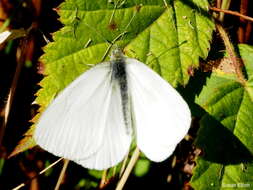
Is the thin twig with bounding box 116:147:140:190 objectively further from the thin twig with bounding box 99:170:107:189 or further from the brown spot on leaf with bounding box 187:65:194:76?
the brown spot on leaf with bounding box 187:65:194:76

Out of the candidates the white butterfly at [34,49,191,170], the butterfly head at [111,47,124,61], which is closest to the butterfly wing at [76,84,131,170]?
the white butterfly at [34,49,191,170]

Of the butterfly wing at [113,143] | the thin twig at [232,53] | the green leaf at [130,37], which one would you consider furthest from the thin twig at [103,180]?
the thin twig at [232,53]

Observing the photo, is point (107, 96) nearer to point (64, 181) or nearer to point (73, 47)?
point (73, 47)

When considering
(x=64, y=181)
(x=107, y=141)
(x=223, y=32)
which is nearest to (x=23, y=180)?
(x=64, y=181)

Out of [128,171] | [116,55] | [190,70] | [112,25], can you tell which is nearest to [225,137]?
[190,70]

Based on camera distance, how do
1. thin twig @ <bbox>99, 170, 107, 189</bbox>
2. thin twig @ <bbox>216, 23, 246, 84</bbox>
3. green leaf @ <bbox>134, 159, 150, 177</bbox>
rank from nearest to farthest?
1. thin twig @ <bbox>216, 23, 246, 84</bbox>
2. thin twig @ <bbox>99, 170, 107, 189</bbox>
3. green leaf @ <bbox>134, 159, 150, 177</bbox>
